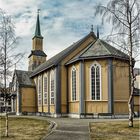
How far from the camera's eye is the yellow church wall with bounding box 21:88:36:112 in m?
44.8

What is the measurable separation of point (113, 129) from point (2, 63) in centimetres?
805

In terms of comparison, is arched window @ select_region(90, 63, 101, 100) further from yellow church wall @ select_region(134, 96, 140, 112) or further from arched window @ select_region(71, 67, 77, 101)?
yellow church wall @ select_region(134, 96, 140, 112)

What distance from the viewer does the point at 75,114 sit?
31750mm

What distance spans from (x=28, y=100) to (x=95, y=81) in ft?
58.6

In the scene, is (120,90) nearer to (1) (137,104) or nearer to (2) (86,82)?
(2) (86,82)

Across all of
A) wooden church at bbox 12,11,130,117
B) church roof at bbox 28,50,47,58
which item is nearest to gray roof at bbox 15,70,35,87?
wooden church at bbox 12,11,130,117

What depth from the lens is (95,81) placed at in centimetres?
3030

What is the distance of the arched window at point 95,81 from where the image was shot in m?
30.1

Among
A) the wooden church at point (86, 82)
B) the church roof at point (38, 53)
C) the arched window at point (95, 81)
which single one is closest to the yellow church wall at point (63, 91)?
the wooden church at point (86, 82)

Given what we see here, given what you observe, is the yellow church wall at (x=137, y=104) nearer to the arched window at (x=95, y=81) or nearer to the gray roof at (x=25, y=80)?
the arched window at (x=95, y=81)

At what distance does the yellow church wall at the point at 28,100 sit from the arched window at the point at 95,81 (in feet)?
56.0

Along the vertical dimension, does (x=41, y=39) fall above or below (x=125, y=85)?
above

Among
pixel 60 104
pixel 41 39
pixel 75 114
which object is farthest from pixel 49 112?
pixel 41 39

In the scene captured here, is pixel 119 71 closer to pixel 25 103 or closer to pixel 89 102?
pixel 89 102
